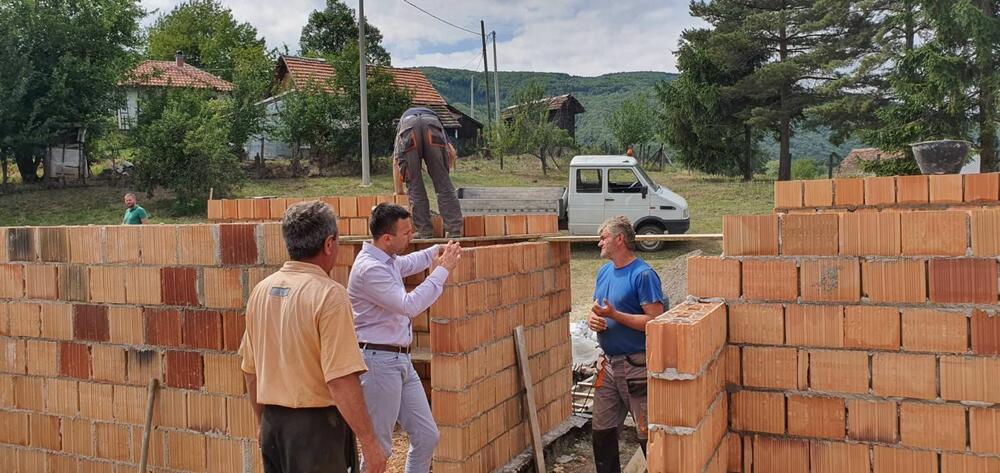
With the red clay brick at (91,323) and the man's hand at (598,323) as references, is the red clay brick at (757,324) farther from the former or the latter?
the red clay brick at (91,323)

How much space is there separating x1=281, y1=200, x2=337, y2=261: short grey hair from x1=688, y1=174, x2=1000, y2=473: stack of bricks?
4.89ft

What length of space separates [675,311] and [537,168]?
2946 cm

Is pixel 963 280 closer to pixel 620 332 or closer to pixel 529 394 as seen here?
pixel 620 332

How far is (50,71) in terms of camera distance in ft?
73.1

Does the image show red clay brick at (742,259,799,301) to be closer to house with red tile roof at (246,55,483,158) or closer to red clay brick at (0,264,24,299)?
red clay brick at (0,264,24,299)

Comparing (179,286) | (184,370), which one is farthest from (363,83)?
(184,370)

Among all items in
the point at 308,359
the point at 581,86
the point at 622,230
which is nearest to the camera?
the point at 308,359

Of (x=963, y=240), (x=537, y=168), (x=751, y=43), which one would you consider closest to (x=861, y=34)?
(x=751, y=43)

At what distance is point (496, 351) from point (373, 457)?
1.88 meters

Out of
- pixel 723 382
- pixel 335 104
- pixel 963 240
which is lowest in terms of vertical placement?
pixel 723 382

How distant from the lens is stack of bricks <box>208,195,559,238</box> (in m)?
5.69

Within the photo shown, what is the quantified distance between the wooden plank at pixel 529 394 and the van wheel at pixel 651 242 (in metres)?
10.5

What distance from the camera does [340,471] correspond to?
2963 mm

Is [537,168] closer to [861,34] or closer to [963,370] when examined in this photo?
[861,34]
